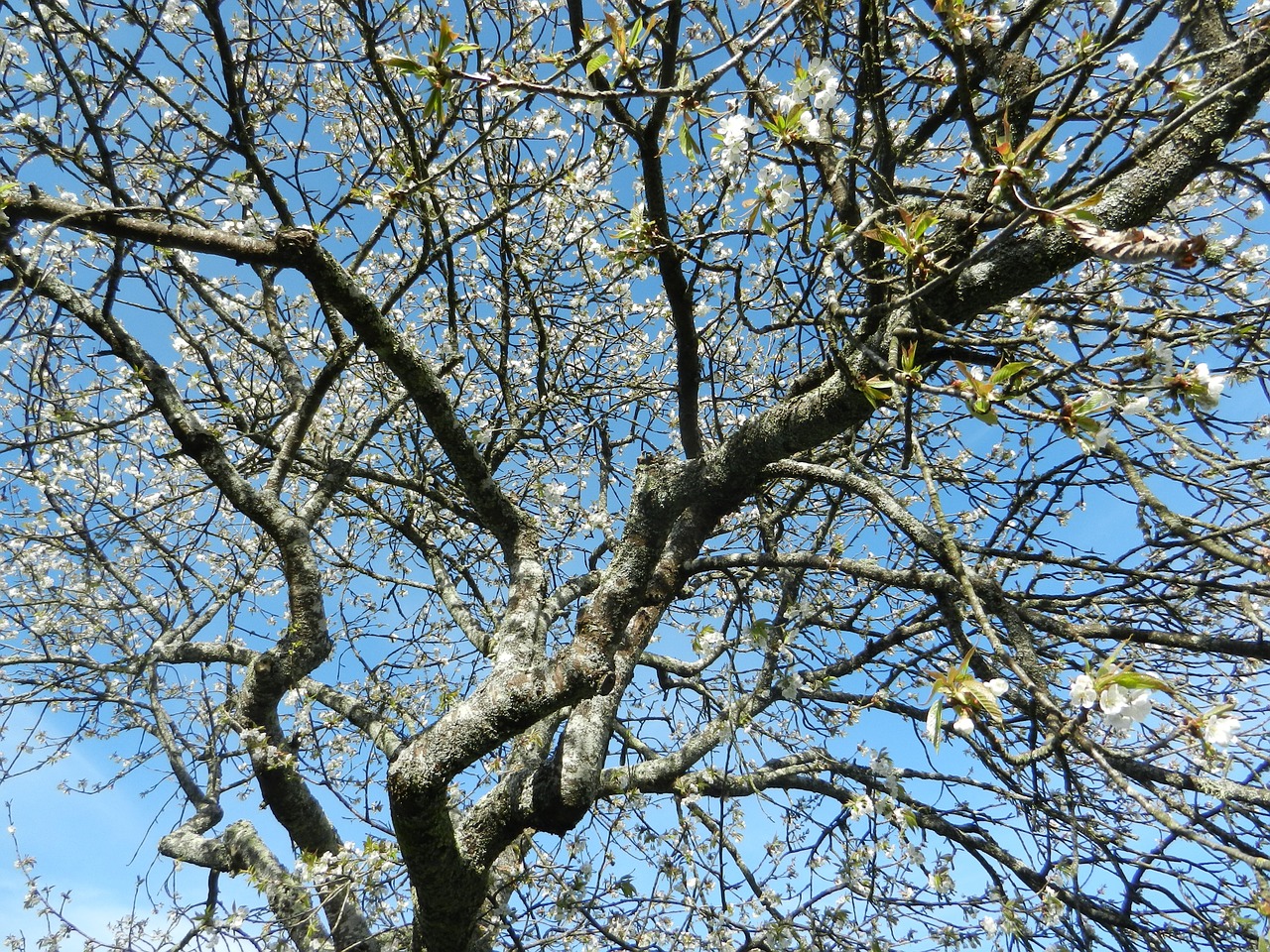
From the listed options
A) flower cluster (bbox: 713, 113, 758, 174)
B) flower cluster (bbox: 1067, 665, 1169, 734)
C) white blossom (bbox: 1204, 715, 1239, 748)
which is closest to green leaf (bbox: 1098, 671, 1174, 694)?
flower cluster (bbox: 1067, 665, 1169, 734)

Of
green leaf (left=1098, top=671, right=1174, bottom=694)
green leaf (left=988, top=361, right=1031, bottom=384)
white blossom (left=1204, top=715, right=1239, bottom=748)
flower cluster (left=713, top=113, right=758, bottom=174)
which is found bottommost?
white blossom (left=1204, top=715, right=1239, bottom=748)

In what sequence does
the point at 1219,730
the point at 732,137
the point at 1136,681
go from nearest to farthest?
the point at 1136,681
the point at 1219,730
the point at 732,137

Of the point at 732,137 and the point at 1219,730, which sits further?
the point at 732,137

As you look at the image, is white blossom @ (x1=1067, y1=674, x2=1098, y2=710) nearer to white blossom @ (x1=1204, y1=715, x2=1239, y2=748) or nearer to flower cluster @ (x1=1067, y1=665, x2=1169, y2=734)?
flower cluster @ (x1=1067, y1=665, x2=1169, y2=734)

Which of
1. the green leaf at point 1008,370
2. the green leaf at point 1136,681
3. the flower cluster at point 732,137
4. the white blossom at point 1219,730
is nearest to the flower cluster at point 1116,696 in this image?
the green leaf at point 1136,681

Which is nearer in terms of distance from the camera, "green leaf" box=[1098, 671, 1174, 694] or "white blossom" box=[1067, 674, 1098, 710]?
"green leaf" box=[1098, 671, 1174, 694]

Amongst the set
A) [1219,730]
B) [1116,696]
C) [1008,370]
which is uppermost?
[1008,370]

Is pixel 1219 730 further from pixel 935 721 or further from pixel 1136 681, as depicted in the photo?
pixel 935 721

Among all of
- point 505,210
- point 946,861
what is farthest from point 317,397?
point 946,861

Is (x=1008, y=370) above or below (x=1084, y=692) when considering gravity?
above

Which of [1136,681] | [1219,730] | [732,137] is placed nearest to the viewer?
[1136,681]

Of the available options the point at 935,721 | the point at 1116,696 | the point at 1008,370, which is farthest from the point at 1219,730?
the point at 1008,370

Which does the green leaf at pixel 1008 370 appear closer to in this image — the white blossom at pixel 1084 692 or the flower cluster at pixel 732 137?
the white blossom at pixel 1084 692

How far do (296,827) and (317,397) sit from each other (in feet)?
6.90
